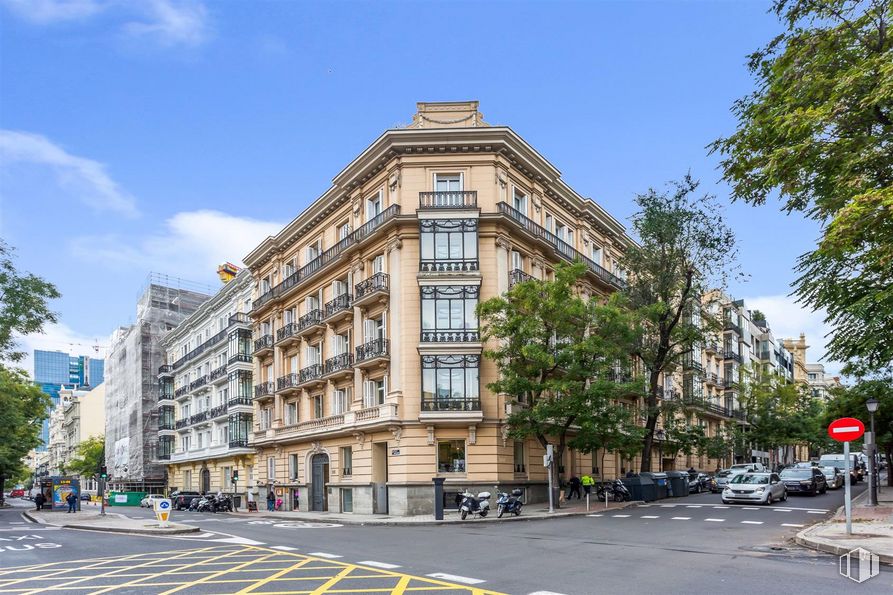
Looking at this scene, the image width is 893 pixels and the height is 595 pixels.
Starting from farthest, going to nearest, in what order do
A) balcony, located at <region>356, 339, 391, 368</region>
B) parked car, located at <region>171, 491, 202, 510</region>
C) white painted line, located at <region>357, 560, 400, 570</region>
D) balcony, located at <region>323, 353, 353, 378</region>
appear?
parked car, located at <region>171, 491, 202, 510</region> < balcony, located at <region>323, 353, 353, 378</region> < balcony, located at <region>356, 339, 391, 368</region> < white painted line, located at <region>357, 560, 400, 570</region>

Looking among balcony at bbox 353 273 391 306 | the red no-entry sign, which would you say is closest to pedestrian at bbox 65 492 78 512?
balcony at bbox 353 273 391 306

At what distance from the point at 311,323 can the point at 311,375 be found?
284 centimetres

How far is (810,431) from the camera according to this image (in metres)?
65.4

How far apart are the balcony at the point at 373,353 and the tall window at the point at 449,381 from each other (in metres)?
2.15

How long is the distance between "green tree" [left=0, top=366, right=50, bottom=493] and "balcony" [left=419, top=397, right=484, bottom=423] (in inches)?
1053

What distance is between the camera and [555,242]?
128 feet

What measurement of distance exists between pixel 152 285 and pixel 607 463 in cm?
4974

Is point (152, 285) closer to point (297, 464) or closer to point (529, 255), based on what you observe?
point (297, 464)

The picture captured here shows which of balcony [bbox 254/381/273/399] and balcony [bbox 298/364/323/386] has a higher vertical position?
balcony [bbox 298/364/323/386]

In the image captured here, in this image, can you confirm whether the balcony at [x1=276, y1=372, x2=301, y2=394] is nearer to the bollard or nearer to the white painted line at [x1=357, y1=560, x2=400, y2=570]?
the bollard

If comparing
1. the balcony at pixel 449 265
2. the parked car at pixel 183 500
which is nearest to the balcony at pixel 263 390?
the parked car at pixel 183 500

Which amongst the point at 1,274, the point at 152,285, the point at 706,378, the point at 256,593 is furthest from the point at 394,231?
the point at 152,285

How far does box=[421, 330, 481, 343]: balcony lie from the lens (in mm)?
33438

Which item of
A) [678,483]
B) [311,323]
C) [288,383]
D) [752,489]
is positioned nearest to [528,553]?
[752,489]
